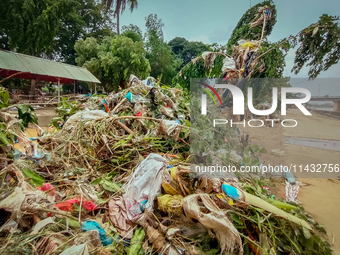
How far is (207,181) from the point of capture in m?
1.78

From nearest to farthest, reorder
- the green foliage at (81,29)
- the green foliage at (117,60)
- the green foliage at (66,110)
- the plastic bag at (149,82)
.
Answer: the green foliage at (66,110) → the plastic bag at (149,82) → the green foliage at (117,60) → the green foliage at (81,29)

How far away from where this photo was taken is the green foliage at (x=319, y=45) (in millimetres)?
3791

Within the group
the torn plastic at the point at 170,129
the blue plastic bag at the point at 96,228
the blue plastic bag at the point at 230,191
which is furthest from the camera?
the torn plastic at the point at 170,129

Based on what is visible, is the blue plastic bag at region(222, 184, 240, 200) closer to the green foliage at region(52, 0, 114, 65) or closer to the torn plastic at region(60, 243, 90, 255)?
the torn plastic at region(60, 243, 90, 255)

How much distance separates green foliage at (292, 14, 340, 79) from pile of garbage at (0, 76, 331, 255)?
3.54 metres

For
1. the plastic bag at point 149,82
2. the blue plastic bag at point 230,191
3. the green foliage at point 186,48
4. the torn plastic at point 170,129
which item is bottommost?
the blue plastic bag at point 230,191

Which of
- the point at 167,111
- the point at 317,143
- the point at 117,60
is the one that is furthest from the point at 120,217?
the point at 117,60

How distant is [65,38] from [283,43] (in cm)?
1826

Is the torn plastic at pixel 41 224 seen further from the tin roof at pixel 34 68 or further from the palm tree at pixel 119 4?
the palm tree at pixel 119 4

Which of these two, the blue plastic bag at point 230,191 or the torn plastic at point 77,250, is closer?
the torn plastic at point 77,250

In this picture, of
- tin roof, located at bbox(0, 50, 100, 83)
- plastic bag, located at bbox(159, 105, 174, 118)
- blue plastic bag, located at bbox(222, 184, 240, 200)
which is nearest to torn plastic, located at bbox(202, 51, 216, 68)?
plastic bag, located at bbox(159, 105, 174, 118)

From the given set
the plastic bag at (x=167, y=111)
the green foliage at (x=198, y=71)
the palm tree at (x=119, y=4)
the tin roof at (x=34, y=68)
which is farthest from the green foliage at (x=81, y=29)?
the plastic bag at (x=167, y=111)

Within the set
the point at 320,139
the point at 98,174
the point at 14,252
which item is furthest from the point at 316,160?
the point at 14,252

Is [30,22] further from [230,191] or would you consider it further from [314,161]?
[314,161]
